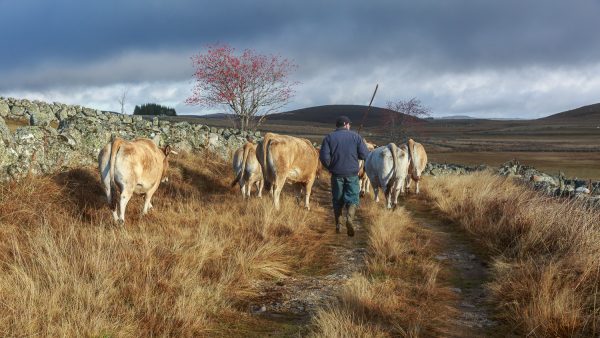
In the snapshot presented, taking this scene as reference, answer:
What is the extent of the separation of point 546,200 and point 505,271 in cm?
455

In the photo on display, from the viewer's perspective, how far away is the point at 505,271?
19.1 ft

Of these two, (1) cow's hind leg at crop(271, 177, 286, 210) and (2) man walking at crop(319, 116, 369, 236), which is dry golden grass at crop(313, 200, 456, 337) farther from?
(1) cow's hind leg at crop(271, 177, 286, 210)

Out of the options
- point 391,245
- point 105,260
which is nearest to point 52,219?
point 105,260

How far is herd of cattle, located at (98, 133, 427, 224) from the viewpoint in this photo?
7.82 metres

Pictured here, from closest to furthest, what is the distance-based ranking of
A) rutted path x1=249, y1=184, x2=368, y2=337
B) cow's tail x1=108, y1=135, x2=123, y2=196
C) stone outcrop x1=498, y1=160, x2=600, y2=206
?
rutted path x1=249, y1=184, x2=368, y2=337
cow's tail x1=108, y1=135, x2=123, y2=196
stone outcrop x1=498, y1=160, x2=600, y2=206

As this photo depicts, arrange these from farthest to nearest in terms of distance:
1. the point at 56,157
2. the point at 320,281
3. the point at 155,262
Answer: the point at 56,157
the point at 320,281
the point at 155,262

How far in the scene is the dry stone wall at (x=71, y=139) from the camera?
980 centimetres

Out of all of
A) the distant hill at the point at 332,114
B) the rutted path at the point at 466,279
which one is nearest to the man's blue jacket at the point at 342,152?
the rutted path at the point at 466,279

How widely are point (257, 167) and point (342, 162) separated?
383cm

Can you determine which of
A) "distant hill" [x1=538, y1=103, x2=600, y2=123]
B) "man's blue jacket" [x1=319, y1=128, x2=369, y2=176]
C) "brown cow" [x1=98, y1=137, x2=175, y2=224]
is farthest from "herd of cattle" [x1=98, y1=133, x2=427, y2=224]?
"distant hill" [x1=538, y1=103, x2=600, y2=123]

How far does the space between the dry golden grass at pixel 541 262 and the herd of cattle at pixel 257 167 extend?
2350mm

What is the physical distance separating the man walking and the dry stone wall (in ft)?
20.9

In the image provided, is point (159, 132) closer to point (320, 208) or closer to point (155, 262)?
point (320, 208)

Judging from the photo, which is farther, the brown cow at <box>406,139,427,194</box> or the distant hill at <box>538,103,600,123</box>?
the distant hill at <box>538,103,600,123</box>
